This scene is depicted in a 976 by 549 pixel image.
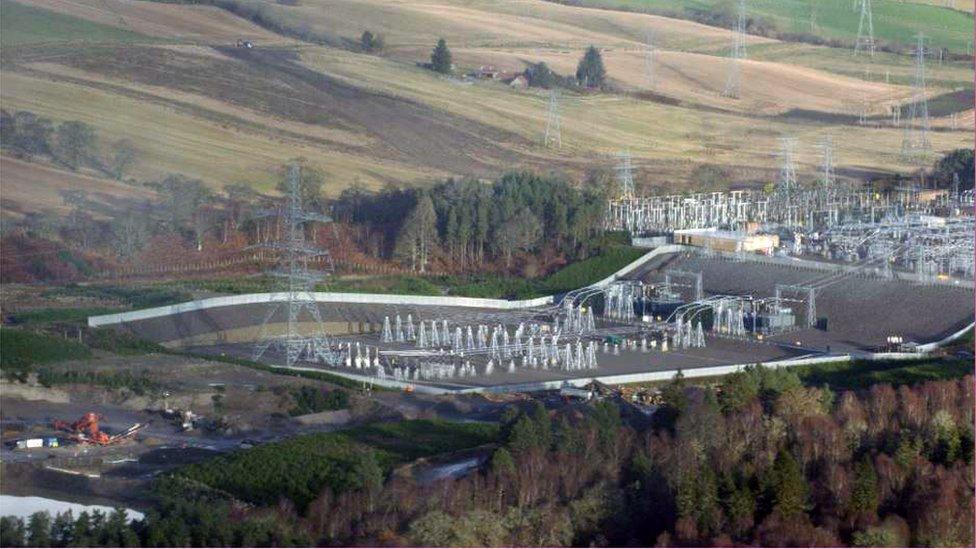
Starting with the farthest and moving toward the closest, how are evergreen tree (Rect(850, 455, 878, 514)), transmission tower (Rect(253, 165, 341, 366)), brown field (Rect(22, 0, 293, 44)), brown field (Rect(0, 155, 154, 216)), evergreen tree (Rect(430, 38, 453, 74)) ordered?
evergreen tree (Rect(430, 38, 453, 74)), brown field (Rect(22, 0, 293, 44)), brown field (Rect(0, 155, 154, 216)), transmission tower (Rect(253, 165, 341, 366)), evergreen tree (Rect(850, 455, 878, 514))

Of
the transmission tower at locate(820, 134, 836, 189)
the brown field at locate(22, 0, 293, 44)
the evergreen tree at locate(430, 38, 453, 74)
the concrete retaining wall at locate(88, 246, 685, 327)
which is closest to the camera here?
the concrete retaining wall at locate(88, 246, 685, 327)

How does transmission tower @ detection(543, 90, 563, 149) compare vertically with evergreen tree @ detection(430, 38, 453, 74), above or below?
below

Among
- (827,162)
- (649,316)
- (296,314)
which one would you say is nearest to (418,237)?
(649,316)

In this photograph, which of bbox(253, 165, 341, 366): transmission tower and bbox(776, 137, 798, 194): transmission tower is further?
bbox(776, 137, 798, 194): transmission tower

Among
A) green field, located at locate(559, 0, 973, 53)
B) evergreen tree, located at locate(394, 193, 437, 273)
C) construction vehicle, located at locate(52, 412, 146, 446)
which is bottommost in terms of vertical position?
construction vehicle, located at locate(52, 412, 146, 446)

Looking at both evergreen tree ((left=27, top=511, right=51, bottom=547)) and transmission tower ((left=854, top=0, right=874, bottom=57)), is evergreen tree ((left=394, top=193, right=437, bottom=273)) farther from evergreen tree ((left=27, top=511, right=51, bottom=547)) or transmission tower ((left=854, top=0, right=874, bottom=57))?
transmission tower ((left=854, top=0, right=874, bottom=57))

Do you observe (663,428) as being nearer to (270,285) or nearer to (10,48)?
(270,285)

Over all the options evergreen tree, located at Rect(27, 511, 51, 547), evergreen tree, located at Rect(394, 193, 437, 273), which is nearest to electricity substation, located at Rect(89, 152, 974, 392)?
evergreen tree, located at Rect(394, 193, 437, 273)
